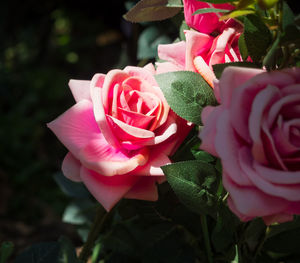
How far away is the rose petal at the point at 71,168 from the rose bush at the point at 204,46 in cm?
14

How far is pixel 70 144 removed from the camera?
18.5 inches

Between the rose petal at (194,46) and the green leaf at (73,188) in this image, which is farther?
the green leaf at (73,188)

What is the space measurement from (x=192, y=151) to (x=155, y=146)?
50 millimetres

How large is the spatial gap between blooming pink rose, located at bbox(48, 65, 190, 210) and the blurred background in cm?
59

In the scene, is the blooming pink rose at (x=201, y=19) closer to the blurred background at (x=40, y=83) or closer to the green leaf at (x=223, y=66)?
the green leaf at (x=223, y=66)

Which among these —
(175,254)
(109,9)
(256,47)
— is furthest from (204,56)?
(109,9)

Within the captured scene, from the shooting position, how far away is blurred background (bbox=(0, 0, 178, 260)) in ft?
4.56

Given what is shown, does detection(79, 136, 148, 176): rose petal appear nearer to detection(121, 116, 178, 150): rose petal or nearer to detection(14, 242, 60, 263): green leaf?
detection(121, 116, 178, 150): rose petal

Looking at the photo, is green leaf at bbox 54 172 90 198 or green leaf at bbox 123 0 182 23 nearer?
green leaf at bbox 123 0 182 23

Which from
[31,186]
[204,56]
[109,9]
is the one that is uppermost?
[204,56]

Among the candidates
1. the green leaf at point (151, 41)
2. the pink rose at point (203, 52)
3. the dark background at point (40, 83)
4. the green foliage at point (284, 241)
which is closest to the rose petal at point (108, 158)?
the pink rose at point (203, 52)

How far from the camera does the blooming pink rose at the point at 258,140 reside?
34cm

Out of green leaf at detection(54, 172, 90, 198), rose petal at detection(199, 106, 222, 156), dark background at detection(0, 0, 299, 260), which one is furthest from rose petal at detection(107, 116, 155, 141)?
dark background at detection(0, 0, 299, 260)

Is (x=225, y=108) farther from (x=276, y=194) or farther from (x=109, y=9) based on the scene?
(x=109, y=9)
